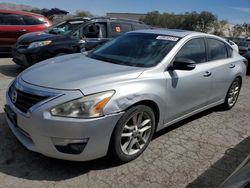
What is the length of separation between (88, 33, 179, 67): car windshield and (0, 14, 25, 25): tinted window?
24.3 feet

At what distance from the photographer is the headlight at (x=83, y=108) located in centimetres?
288

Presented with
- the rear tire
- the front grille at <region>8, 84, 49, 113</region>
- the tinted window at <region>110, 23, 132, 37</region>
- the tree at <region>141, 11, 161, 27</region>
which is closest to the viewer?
the front grille at <region>8, 84, 49, 113</region>

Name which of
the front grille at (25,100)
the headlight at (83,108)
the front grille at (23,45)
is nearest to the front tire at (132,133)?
the headlight at (83,108)

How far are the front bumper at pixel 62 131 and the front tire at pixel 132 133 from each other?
0.10 m

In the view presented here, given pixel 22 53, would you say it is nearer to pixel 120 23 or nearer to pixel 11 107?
pixel 120 23

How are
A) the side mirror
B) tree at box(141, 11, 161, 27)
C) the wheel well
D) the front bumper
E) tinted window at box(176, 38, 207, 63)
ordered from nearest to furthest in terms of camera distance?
the front bumper → the wheel well → the side mirror → tinted window at box(176, 38, 207, 63) → tree at box(141, 11, 161, 27)

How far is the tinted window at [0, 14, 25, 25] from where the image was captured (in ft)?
34.8

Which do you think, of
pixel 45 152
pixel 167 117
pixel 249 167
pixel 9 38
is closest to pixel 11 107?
pixel 45 152

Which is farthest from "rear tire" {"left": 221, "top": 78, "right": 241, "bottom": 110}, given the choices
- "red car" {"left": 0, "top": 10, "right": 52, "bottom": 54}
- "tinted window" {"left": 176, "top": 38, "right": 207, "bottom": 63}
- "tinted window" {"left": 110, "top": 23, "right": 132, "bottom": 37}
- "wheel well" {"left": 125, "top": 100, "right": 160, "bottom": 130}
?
"red car" {"left": 0, "top": 10, "right": 52, "bottom": 54}

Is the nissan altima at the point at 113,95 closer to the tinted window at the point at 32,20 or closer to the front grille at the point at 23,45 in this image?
the front grille at the point at 23,45

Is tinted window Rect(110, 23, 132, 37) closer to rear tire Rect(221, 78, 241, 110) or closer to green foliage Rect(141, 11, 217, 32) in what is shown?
rear tire Rect(221, 78, 241, 110)

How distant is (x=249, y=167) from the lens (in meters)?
2.01

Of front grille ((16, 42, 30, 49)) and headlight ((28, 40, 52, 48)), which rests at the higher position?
headlight ((28, 40, 52, 48))

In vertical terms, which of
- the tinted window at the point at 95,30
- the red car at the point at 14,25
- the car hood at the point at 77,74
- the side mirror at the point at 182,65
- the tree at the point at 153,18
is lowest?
the tree at the point at 153,18
